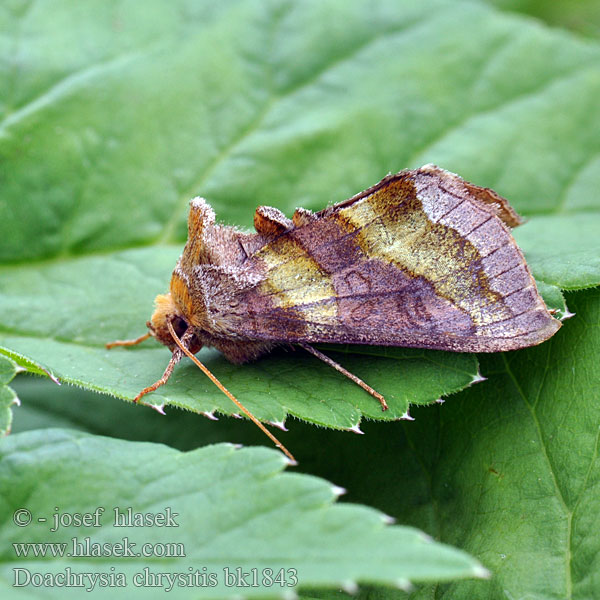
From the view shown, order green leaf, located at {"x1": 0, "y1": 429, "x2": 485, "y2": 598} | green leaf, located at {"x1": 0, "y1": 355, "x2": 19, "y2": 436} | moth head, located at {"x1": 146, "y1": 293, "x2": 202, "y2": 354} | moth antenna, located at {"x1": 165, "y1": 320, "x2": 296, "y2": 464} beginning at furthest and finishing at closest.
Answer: moth head, located at {"x1": 146, "y1": 293, "x2": 202, "y2": 354}, moth antenna, located at {"x1": 165, "y1": 320, "x2": 296, "y2": 464}, green leaf, located at {"x1": 0, "y1": 355, "x2": 19, "y2": 436}, green leaf, located at {"x1": 0, "y1": 429, "x2": 485, "y2": 598}

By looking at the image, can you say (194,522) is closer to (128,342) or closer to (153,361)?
(153,361)

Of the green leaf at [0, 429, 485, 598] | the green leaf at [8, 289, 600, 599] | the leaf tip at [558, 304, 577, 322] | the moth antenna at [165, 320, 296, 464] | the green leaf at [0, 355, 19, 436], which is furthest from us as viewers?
the leaf tip at [558, 304, 577, 322]

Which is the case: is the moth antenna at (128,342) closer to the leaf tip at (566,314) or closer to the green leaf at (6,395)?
the green leaf at (6,395)

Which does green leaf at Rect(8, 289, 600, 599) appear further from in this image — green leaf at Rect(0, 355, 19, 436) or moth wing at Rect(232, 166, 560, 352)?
green leaf at Rect(0, 355, 19, 436)

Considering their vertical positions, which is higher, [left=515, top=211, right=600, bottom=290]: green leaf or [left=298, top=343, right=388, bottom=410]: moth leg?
[left=515, top=211, right=600, bottom=290]: green leaf

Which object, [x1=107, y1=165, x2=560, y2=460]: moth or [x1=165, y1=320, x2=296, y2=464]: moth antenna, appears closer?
[x1=165, y1=320, x2=296, y2=464]: moth antenna

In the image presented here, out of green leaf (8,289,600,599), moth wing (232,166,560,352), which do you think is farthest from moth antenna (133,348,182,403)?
green leaf (8,289,600,599)

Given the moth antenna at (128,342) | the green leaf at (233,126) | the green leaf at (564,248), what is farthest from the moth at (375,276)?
the green leaf at (233,126)
